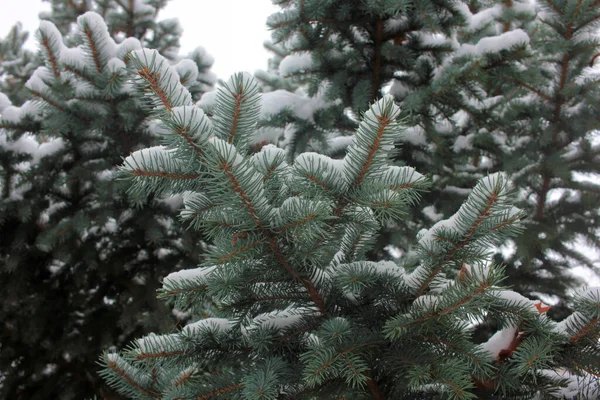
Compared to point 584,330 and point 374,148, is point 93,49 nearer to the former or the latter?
point 374,148

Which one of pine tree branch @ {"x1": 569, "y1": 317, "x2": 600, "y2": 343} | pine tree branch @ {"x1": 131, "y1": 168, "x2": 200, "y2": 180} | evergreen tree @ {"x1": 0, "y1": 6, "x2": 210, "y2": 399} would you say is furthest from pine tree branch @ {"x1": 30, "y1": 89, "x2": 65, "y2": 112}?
pine tree branch @ {"x1": 569, "y1": 317, "x2": 600, "y2": 343}

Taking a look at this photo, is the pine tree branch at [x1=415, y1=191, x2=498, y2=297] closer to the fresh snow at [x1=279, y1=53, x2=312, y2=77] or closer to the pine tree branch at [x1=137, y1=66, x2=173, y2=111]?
the pine tree branch at [x1=137, y1=66, x2=173, y2=111]

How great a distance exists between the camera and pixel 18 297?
3.30m

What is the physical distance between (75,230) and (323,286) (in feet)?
7.20

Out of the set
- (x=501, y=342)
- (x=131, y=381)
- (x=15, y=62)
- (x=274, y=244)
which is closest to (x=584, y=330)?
(x=501, y=342)

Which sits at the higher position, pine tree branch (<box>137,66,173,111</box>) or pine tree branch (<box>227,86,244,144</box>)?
pine tree branch (<box>137,66,173,111</box>)

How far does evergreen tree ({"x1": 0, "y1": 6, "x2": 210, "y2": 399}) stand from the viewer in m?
3.08

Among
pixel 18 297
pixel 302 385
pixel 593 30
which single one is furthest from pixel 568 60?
pixel 18 297

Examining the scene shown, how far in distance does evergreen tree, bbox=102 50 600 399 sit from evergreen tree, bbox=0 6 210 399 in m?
1.63

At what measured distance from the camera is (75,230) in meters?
3.13

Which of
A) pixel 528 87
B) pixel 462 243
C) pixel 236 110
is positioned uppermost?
pixel 528 87

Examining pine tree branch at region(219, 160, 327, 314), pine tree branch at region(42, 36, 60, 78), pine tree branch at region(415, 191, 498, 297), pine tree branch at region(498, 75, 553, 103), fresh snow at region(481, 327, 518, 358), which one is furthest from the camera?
pine tree branch at region(498, 75, 553, 103)

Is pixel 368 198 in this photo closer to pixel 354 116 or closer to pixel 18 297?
pixel 354 116

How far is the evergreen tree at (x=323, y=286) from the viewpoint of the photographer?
1096mm
